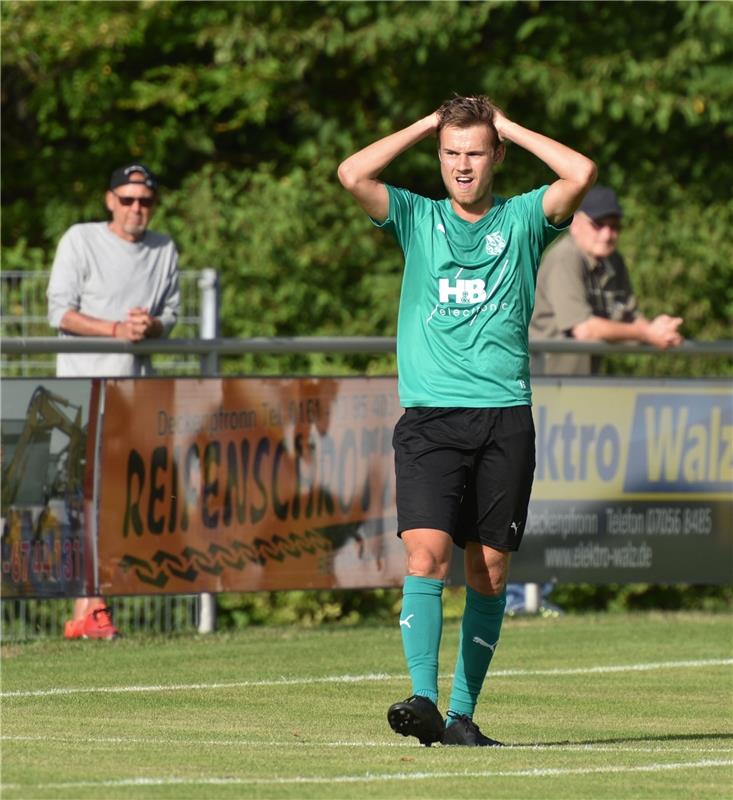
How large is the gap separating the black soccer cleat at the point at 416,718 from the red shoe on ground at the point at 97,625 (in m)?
4.19

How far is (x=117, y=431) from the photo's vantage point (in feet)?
35.2

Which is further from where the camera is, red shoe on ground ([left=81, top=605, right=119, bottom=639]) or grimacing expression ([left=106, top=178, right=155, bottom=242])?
grimacing expression ([left=106, top=178, right=155, bottom=242])

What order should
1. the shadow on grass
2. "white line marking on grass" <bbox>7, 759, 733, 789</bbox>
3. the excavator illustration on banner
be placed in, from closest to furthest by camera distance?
"white line marking on grass" <bbox>7, 759, 733, 789</bbox> < the shadow on grass < the excavator illustration on banner

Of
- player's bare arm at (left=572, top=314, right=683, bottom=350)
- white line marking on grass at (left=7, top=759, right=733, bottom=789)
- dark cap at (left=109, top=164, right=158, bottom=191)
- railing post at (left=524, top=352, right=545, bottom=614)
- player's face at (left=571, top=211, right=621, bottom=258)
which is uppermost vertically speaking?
dark cap at (left=109, top=164, right=158, bottom=191)

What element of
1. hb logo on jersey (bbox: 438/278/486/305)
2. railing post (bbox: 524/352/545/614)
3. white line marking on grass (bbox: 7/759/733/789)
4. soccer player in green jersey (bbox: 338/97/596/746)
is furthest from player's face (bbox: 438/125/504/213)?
railing post (bbox: 524/352/545/614)

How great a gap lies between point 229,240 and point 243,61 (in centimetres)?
207

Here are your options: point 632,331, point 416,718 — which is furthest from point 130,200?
point 416,718

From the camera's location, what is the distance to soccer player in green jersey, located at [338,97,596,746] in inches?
283

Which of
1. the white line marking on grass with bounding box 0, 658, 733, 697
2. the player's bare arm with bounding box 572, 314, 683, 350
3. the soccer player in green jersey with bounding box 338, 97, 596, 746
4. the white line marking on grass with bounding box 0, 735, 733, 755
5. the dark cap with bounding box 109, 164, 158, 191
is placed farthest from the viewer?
the player's bare arm with bounding box 572, 314, 683, 350

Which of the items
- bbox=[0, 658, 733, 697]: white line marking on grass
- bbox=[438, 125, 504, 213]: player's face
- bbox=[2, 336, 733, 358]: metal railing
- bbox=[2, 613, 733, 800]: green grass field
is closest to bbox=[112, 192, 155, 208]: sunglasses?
bbox=[2, 336, 733, 358]: metal railing

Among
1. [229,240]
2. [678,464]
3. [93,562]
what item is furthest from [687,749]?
[229,240]

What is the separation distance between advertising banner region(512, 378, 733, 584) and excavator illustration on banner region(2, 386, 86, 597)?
2639 mm

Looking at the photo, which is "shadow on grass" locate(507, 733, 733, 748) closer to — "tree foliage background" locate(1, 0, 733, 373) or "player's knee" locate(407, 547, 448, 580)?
"player's knee" locate(407, 547, 448, 580)

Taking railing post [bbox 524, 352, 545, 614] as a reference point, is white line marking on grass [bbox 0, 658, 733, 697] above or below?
above
